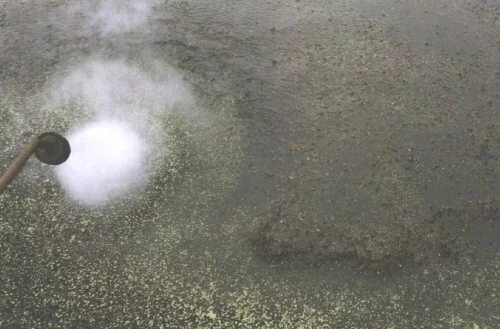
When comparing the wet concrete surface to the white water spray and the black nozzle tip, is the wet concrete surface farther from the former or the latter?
the black nozzle tip

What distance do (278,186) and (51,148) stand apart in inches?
95.4

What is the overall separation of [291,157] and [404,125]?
1.65m

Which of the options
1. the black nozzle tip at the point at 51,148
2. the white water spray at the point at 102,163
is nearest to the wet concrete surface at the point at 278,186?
the white water spray at the point at 102,163

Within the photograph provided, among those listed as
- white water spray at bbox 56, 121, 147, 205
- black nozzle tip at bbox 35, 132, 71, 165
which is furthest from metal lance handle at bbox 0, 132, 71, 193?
white water spray at bbox 56, 121, 147, 205

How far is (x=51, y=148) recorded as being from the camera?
13.2 feet

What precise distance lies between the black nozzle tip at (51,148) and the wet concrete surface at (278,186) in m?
0.68

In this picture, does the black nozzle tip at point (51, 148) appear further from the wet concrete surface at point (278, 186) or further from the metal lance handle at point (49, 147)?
the wet concrete surface at point (278, 186)

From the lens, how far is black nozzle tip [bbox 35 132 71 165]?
3954 millimetres

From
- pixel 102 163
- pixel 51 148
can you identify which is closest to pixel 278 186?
pixel 102 163

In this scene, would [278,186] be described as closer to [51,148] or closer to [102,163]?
[102,163]

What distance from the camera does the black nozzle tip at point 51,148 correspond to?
13.0 ft

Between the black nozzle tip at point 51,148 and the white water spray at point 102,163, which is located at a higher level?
the black nozzle tip at point 51,148

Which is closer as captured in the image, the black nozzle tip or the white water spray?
the black nozzle tip

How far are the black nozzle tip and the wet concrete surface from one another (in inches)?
26.8
